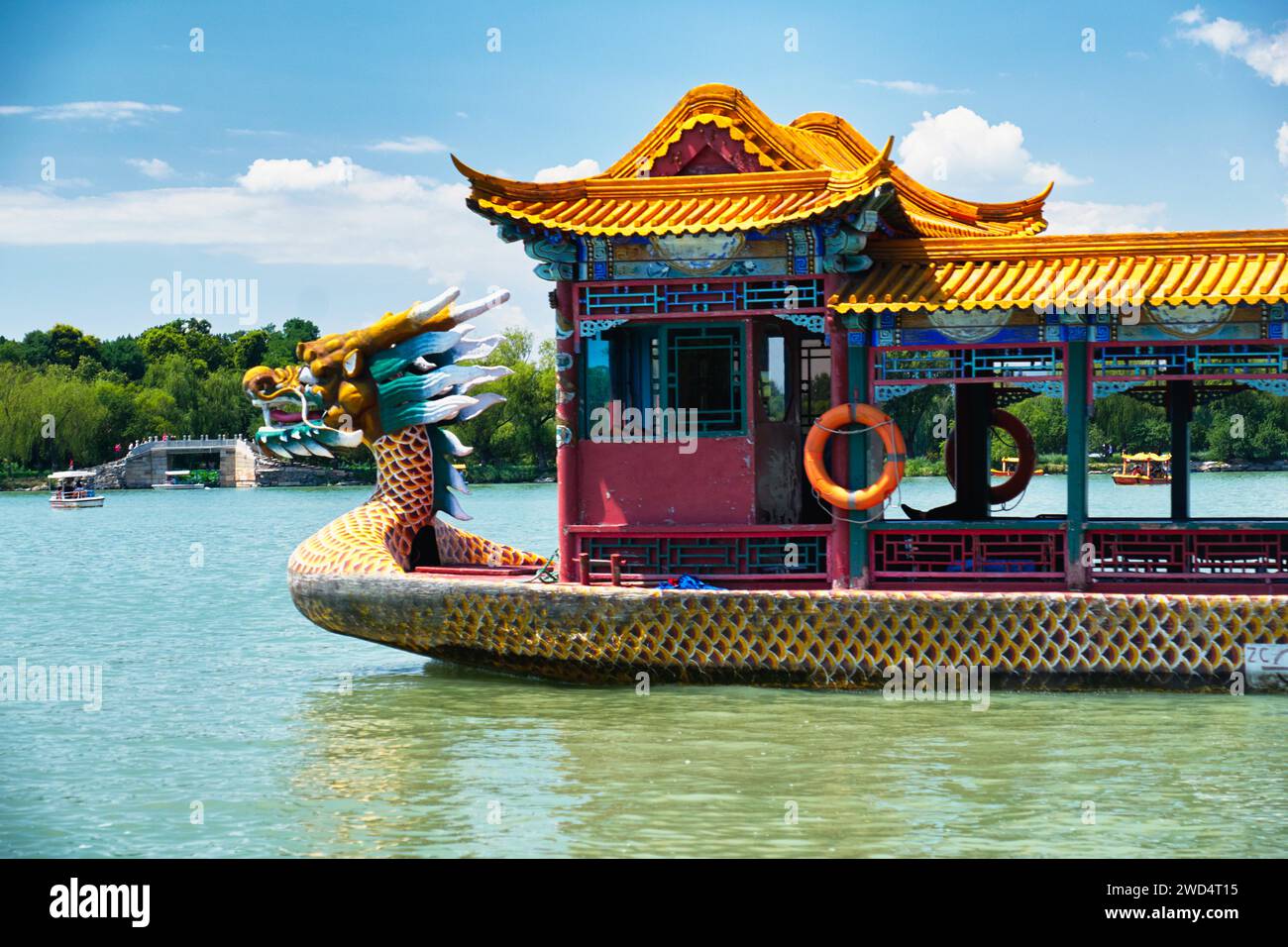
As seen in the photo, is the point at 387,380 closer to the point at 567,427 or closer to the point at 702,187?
the point at 567,427

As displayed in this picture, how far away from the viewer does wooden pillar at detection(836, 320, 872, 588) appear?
37.9 ft

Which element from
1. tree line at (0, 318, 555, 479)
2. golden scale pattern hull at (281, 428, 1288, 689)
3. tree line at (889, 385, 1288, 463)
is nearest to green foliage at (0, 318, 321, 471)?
tree line at (0, 318, 555, 479)

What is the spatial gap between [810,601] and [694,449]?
1.53 metres

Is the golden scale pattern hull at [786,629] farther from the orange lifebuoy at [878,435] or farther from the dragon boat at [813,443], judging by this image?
the orange lifebuoy at [878,435]

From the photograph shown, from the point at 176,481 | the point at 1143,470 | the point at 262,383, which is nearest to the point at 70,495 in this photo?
the point at 176,481

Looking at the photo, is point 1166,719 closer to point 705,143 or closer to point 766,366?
point 766,366

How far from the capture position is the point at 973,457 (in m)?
13.9

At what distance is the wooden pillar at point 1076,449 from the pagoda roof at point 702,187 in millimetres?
1739

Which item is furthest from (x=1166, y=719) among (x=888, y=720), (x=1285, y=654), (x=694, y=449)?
(x=694, y=449)

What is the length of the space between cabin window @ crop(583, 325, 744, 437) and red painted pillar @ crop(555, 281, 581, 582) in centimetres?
15

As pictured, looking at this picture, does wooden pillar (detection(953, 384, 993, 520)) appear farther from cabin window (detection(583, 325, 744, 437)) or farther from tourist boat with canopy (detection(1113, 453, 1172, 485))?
tourist boat with canopy (detection(1113, 453, 1172, 485))

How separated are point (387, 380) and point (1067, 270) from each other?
18.5 feet

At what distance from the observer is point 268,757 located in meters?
10.7

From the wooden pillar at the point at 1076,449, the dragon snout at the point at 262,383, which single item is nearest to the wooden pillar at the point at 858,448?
the wooden pillar at the point at 1076,449
